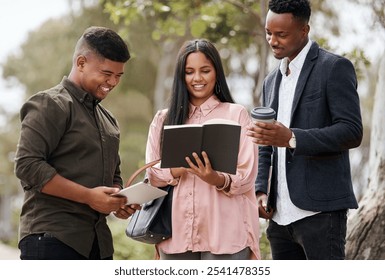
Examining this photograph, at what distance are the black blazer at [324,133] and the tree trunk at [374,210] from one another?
66.4 inches

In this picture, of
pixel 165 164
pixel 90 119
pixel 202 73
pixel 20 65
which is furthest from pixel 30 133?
pixel 20 65

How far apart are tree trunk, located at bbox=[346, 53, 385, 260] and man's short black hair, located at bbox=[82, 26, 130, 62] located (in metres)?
2.54

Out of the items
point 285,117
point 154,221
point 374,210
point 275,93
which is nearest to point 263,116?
point 285,117

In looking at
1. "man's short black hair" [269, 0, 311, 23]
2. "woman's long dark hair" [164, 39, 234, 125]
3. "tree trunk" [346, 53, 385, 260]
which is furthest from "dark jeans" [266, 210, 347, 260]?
"tree trunk" [346, 53, 385, 260]

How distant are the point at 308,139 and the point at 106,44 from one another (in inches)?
44.9

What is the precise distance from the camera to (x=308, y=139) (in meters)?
3.72

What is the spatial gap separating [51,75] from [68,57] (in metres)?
4.05

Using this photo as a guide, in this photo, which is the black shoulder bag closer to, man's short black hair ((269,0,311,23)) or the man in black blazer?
the man in black blazer

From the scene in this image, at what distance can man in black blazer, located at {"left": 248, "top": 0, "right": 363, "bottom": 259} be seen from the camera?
374 cm

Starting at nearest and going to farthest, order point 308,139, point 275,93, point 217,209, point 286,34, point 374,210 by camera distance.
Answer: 1. point 308,139
2. point 217,209
3. point 286,34
4. point 275,93
5. point 374,210

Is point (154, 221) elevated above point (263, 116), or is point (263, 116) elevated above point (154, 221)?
point (263, 116)

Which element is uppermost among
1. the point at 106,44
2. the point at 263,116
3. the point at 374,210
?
the point at 106,44

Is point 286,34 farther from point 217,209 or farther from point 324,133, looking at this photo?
point 217,209
